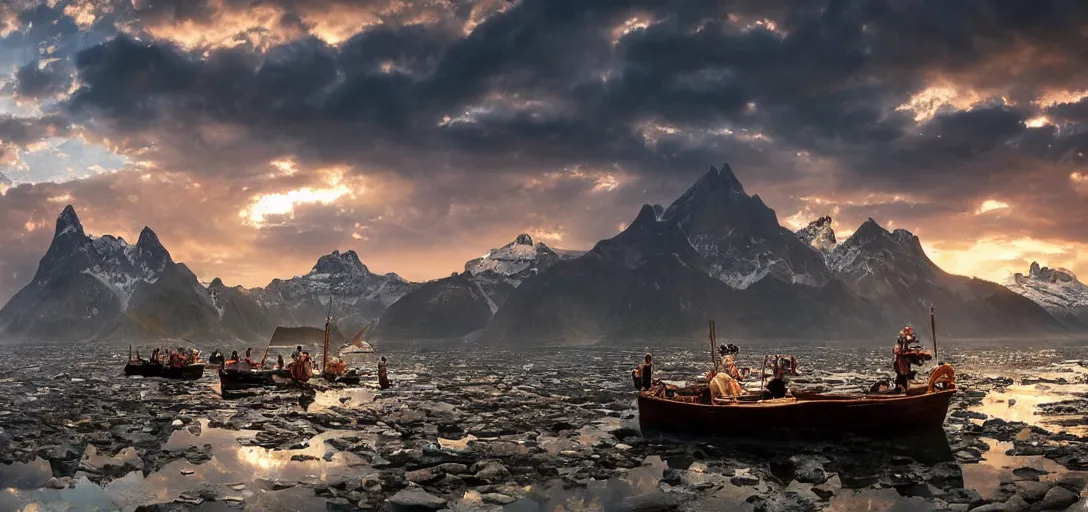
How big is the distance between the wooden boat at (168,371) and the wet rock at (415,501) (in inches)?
1806

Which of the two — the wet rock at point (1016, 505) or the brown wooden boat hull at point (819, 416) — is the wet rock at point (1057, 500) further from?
the brown wooden boat hull at point (819, 416)

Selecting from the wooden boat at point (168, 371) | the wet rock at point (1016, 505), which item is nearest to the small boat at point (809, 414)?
the wet rock at point (1016, 505)

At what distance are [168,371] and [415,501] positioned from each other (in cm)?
4831

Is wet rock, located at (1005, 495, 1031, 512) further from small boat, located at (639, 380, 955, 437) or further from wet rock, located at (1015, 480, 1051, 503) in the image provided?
small boat, located at (639, 380, 955, 437)

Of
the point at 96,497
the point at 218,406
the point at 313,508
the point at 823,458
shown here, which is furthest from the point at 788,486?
the point at 218,406

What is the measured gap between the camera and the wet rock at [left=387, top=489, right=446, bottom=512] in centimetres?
1602

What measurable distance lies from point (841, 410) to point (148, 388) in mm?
43980

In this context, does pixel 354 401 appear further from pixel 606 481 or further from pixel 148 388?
pixel 606 481

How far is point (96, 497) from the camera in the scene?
16984mm

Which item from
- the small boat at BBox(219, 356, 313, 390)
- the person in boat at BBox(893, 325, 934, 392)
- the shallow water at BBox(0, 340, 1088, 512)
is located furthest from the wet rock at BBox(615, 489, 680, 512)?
the small boat at BBox(219, 356, 313, 390)

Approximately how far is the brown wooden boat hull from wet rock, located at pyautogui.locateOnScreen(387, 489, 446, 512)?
39.8ft

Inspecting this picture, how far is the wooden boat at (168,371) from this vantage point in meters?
54.7

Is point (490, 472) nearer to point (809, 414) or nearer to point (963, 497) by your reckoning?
point (809, 414)

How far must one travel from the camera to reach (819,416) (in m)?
24.2
